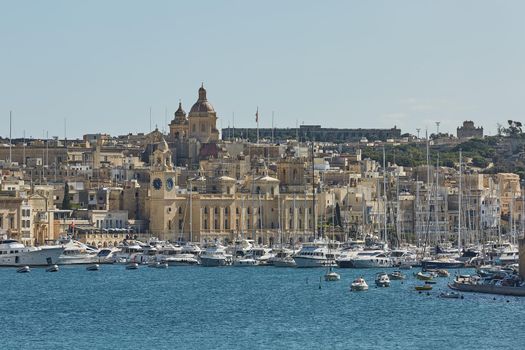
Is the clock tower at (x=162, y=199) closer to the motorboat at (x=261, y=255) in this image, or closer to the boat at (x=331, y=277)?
the motorboat at (x=261, y=255)

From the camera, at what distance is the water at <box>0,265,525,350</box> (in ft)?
193

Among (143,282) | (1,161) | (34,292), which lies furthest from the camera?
(1,161)

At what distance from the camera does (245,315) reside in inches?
2648

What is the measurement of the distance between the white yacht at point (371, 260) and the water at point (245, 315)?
7217 mm

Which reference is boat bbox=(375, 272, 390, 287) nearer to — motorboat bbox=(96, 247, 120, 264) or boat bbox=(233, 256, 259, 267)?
boat bbox=(233, 256, 259, 267)

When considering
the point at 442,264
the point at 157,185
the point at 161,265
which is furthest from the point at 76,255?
the point at 442,264

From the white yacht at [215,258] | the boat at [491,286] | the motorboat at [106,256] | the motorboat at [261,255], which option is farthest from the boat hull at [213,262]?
the boat at [491,286]

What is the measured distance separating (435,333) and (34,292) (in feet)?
75.8

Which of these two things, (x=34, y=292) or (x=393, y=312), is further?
(x=34, y=292)

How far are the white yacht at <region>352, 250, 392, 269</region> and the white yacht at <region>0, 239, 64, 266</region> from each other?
14.7m

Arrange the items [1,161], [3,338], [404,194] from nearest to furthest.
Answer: [3,338], [404,194], [1,161]

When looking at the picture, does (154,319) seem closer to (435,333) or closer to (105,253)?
(435,333)

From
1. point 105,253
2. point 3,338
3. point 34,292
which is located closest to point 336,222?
point 105,253

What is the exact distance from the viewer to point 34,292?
79000 millimetres
